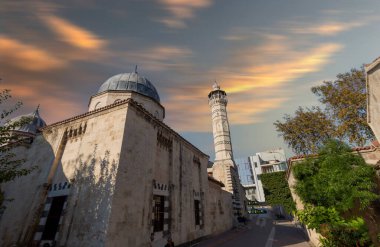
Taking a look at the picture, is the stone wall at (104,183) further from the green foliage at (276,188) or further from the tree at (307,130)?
the green foliage at (276,188)

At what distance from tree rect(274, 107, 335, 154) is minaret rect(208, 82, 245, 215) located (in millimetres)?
10560

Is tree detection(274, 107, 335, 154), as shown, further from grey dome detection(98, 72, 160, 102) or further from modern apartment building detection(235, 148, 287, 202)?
modern apartment building detection(235, 148, 287, 202)

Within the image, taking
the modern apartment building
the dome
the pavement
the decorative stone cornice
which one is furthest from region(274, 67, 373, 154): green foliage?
the modern apartment building

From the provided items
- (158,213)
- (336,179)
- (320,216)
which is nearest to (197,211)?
(158,213)

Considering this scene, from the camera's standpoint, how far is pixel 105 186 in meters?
8.47

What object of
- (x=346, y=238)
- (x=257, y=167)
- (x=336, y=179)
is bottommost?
(x=346, y=238)

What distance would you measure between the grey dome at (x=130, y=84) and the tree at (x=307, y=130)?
14.4 metres

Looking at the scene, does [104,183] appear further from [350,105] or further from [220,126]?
[220,126]

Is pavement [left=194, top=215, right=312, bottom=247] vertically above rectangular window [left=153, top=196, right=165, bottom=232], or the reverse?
rectangular window [left=153, top=196, right=165, bottom=232]

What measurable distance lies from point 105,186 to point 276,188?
33819mm

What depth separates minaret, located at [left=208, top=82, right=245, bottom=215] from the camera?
27359mm

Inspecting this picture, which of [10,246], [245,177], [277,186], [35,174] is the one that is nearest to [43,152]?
[35,174]

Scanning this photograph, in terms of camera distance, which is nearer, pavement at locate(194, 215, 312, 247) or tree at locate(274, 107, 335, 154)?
pavement at locate(194, 215, 312, 247)

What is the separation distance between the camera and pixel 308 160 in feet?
31.9
